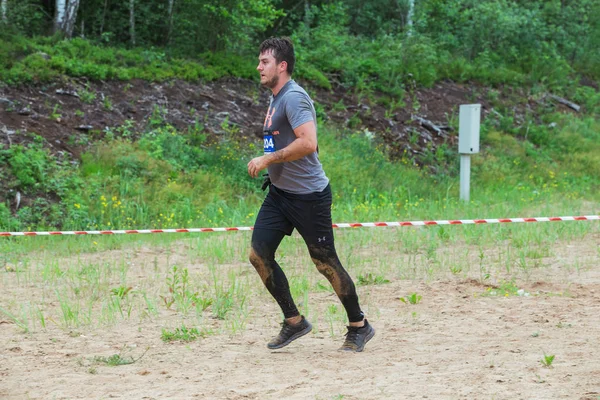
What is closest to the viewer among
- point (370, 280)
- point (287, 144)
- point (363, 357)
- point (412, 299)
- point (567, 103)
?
point (287, 144)

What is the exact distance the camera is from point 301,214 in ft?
19.3

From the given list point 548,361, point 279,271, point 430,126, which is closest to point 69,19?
point 430,126

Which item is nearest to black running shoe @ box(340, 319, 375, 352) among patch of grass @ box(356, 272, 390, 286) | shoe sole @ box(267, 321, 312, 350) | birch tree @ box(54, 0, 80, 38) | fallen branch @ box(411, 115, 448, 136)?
shoe sole @ box(267, 321, 312, 350)

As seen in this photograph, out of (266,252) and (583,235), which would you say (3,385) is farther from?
(583,235)

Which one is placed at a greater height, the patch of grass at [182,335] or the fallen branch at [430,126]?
the fallen branch at [430,126]

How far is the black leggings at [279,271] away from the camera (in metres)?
6.00

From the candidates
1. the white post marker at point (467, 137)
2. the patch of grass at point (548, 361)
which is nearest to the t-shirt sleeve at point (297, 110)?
the patch of grass at point (548, 361)

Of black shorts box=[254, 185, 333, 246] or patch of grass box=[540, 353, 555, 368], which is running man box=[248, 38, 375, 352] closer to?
black shorts box=[254, 185, 333, 246]

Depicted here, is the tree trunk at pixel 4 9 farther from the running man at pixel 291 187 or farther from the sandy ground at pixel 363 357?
the running man at pixel 291 187

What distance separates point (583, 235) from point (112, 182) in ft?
21.3

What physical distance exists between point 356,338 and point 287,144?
1.39 metres

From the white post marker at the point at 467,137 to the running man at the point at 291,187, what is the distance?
28.8 feet

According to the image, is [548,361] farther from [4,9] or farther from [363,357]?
[4,9]

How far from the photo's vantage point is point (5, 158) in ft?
42.1
